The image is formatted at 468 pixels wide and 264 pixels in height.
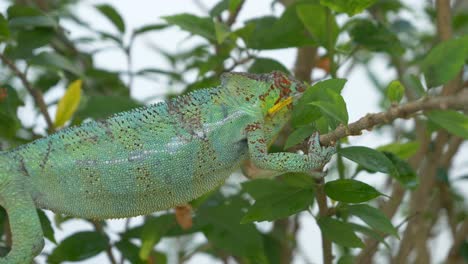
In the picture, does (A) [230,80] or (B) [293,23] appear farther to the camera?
(B) [293,23]

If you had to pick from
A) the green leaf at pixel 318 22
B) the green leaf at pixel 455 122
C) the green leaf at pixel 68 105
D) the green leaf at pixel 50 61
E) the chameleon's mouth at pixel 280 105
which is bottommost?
the green leaf at pixel 68 105

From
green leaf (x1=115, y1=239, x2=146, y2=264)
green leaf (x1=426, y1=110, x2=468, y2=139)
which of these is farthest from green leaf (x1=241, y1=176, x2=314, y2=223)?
green leaf (x1=115, y1=239, x2=146, y2=264)

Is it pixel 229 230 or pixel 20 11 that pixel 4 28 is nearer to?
pixel 20 11

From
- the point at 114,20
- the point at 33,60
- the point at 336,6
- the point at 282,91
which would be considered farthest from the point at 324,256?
the point at 114,20

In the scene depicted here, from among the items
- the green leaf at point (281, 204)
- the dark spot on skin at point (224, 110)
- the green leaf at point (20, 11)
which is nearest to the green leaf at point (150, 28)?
the green leaf at point (20, 11)

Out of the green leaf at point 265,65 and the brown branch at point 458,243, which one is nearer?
the green leaf at point 265,65

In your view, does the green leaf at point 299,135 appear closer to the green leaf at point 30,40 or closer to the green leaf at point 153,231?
the green leaf at point 153,231

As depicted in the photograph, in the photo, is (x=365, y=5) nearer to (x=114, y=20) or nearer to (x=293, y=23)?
(x=293, y=23)
